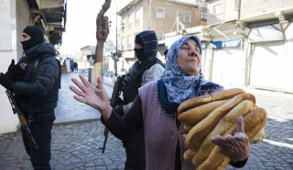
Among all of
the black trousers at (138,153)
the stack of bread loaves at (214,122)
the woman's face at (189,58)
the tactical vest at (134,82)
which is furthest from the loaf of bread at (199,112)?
the tactical vest at (134,82)

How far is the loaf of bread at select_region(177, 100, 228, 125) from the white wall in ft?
18.0

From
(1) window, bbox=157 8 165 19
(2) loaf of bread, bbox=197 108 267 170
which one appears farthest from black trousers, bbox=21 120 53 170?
(1) window, bbox=157 8 165 19

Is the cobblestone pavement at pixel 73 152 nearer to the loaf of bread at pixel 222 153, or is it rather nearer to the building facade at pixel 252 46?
the loaf of bread at pixel 222 153

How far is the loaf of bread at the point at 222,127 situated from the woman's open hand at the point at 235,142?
0.06 m

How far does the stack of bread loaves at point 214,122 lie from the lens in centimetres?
115

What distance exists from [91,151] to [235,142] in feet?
13.1

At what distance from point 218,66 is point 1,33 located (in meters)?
17.6

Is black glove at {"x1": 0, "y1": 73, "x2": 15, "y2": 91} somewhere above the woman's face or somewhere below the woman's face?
below

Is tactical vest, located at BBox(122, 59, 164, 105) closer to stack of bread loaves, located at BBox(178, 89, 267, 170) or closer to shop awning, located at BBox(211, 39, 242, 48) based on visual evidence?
stack of bread loaves, located at BBox(178, 89, 267, 170)

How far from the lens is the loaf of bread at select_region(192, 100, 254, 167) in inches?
45.2

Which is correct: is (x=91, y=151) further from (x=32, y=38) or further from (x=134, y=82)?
(x=32, y=38)

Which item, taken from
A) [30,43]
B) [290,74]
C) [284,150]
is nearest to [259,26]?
[290,74]

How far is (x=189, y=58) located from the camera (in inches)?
65.4

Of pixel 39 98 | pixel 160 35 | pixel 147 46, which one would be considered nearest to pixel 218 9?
pixel 160 35
